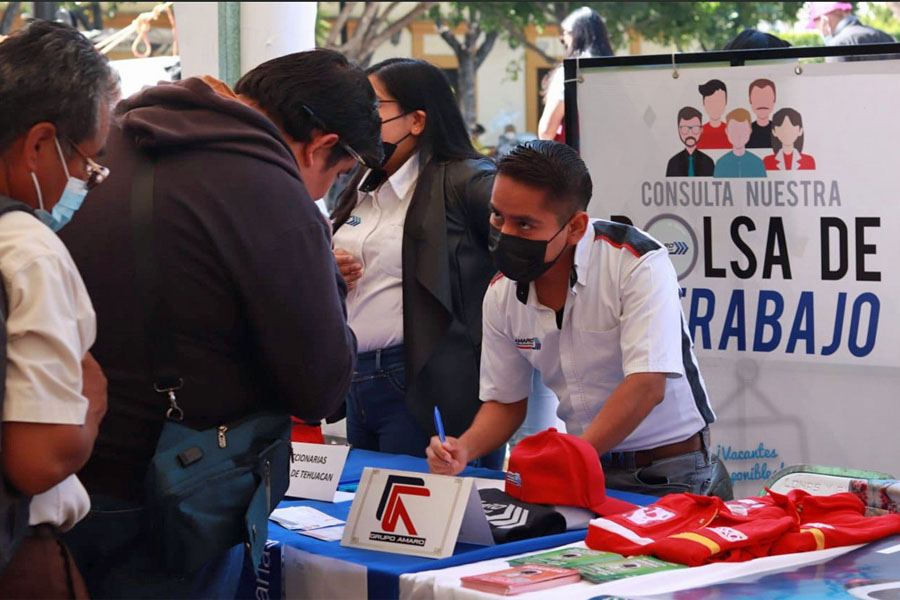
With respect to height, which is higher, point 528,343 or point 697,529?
point 528,343

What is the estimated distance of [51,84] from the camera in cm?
148

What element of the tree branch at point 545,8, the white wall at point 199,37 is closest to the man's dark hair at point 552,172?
the white wall at point 199,37

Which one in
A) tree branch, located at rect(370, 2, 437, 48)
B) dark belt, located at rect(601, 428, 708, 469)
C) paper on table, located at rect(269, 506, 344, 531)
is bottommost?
paper on table, located at rect(269, 506, 344, 531)

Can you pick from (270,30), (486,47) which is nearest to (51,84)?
(270,30)

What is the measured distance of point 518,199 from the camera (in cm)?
250

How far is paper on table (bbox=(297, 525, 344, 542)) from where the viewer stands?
7.24 feet

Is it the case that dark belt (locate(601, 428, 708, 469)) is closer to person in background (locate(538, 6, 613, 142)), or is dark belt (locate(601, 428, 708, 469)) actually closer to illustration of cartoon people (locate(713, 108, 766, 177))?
illustration of cartoon people (locate(713, 108, 766, 177))

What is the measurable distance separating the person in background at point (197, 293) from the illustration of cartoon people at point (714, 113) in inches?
76.0

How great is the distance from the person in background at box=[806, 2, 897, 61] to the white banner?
8.00ft

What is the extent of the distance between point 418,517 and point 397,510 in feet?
0.16

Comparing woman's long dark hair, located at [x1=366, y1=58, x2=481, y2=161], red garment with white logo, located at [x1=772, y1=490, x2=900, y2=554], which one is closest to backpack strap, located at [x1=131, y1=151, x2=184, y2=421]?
red garment with white logo, located at [x1=772, y1=490, x2=900, y2=554]

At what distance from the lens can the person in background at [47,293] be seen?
1.37 meters

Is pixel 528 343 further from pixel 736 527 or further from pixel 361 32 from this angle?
pixel 361 32

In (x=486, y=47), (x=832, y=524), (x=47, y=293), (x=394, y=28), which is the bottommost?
(x=832, y=524)
